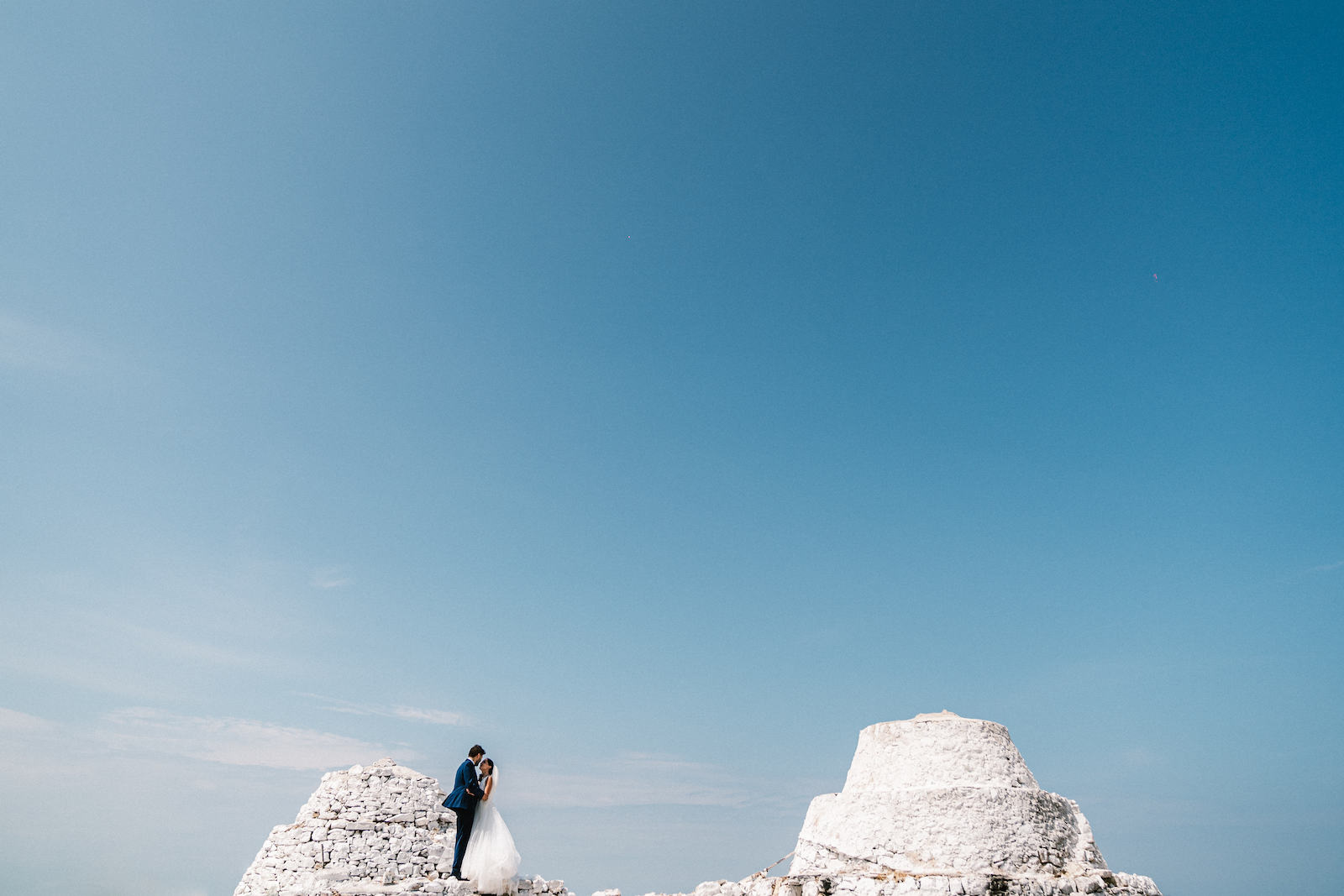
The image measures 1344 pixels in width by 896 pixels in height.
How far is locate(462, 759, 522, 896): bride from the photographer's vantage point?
48.2ft

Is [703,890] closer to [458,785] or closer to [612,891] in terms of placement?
[612,891]

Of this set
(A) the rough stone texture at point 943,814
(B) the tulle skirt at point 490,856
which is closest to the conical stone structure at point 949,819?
(A) the rough stone texture at point 943,814

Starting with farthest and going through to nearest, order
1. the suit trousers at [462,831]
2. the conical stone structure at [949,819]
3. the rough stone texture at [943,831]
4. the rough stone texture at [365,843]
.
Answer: the rough stone texture at [365,843] < the suit trousers at [462,831] < the conical stone structure at [949,819] < the rough stone texture at [943,831]

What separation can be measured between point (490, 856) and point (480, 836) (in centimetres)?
40

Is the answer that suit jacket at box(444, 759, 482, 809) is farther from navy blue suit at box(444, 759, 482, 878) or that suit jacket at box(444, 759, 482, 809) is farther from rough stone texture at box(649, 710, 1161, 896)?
rough stone texture at box(649, 710, 1161, 896)

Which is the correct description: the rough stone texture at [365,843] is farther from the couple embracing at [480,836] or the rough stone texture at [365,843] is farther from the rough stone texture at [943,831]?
the rough stone texture at [943,831]

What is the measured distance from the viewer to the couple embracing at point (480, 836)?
578 inches

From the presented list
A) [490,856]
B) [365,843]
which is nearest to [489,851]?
[490,856]

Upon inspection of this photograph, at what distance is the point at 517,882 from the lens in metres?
15.3

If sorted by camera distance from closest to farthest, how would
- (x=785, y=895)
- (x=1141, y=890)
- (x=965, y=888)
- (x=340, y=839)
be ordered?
(x=965, y=888)
(x=785, y=895)
(x=1141, y=890)
(x=340, y=839)

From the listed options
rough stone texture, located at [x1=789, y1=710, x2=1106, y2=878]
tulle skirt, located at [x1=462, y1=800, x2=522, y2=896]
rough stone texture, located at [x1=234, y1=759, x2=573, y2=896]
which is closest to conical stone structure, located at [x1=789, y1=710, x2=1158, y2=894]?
rough stone texture, located at [x1=789, y1=710, x2=1106, y2=878]

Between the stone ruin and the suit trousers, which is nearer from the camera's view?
the stone ruin

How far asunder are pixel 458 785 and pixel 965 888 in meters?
9.23

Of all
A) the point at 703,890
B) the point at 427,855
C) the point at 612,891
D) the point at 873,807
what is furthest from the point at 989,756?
the point at 427,855
